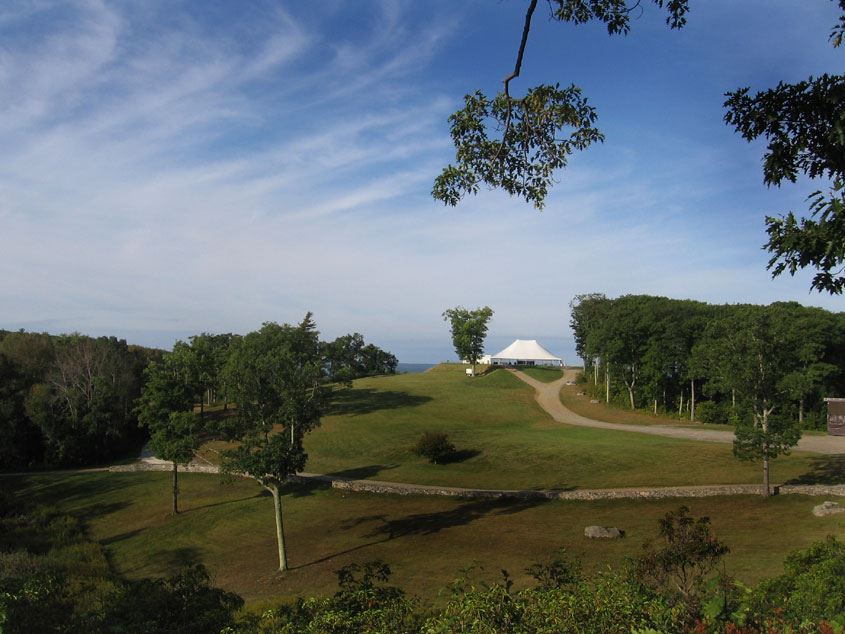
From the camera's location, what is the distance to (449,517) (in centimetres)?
2336

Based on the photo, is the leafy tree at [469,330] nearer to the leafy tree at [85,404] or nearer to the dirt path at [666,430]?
the dirt path at [666,430]

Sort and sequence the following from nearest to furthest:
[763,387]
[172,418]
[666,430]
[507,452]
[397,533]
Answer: [397,533] → [763,387] → [172,418] → [507,452] → [666,430]

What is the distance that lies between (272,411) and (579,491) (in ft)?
44.9

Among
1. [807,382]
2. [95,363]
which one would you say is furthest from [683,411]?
[95,363]

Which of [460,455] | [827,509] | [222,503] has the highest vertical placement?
[827,509]

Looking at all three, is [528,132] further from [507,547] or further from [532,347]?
[532,347]

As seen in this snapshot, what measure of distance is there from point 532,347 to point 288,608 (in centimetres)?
9422

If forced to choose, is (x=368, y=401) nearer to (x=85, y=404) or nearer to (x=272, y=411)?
(x=85, y=404)

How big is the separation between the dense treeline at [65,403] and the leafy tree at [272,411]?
26.2 m

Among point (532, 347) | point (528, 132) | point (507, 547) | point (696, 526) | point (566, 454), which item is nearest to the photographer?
point (528, 132)

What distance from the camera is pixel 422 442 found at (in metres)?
33.9

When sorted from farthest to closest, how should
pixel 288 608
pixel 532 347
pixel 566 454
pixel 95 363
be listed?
pixel 532 347
pixel 95 363
pixel 566 454
pixel 288 608

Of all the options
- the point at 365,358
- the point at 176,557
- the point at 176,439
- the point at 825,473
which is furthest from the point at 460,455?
the point at 365,358

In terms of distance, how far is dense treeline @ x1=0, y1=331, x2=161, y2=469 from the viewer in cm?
4428
